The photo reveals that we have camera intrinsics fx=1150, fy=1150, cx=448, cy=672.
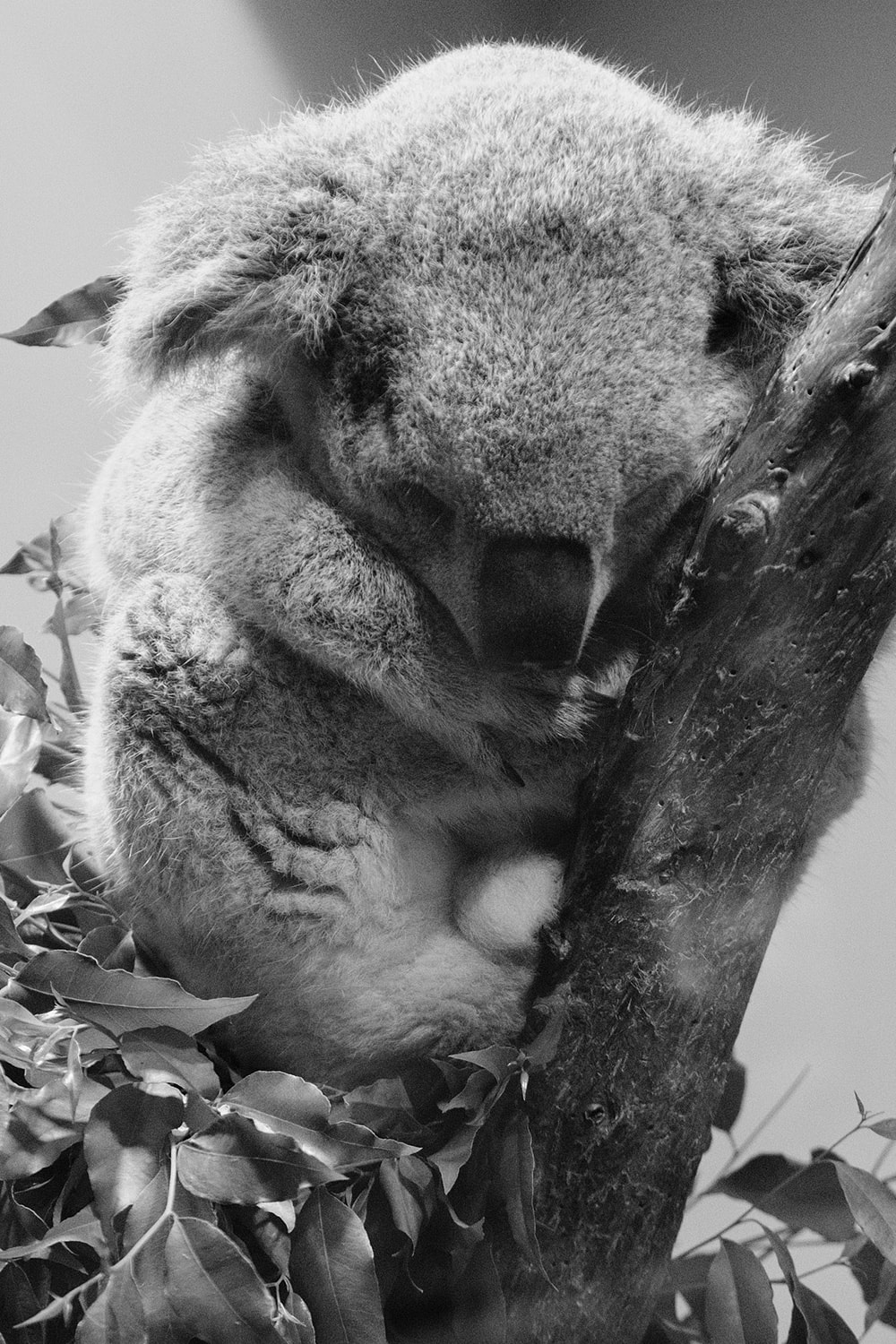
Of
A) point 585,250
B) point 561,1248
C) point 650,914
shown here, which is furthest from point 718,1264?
point 585,250

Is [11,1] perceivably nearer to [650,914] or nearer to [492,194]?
[492,194]

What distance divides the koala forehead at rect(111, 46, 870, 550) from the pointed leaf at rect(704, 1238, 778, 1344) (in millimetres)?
819

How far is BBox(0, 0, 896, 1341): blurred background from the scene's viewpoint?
6.53 feet

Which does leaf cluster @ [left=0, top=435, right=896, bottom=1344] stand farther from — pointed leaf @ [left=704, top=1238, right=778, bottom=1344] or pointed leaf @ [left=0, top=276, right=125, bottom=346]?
pointed leaf @ [left=0, top=276, right=125, bottom=346]

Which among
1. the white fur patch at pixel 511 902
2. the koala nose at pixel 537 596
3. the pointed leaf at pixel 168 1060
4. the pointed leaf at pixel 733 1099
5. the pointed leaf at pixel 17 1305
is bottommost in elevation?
Answer: the pointed leaf at pixel 17 1305

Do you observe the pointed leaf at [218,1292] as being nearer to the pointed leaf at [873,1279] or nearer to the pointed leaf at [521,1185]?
the pointed leaf at [521,1185]

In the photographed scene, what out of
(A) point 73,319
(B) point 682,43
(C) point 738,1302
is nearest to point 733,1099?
(C) point 738,1302

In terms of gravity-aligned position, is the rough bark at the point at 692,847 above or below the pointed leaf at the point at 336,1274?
above

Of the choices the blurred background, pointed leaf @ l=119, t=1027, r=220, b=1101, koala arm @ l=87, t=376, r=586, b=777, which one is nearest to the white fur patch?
koala arm @ l=87, t=376, r=586, b=777

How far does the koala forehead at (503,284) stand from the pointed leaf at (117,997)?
56cm

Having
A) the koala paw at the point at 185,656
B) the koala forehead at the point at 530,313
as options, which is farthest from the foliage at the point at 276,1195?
the koala forehead at the point at 530,313

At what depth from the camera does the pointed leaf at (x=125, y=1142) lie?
1.05 metres

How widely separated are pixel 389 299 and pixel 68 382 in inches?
51.1

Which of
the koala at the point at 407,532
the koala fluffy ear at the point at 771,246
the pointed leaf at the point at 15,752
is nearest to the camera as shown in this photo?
the koala at the point at 407,532
